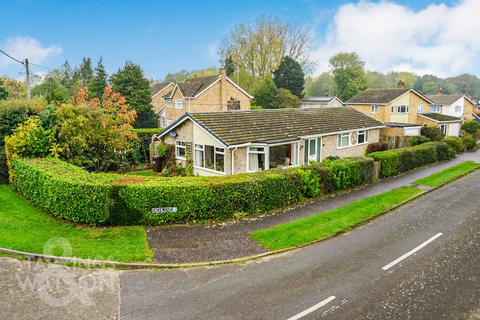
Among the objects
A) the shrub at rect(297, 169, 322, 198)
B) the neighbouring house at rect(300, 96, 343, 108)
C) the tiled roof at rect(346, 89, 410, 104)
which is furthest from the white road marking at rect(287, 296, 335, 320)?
the neighbouring house at rect(300, 96, 343, 108)

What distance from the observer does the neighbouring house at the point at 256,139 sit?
847 inches

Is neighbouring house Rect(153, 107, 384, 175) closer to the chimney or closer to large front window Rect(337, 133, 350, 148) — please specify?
large front window Rect(337, 133, 350, 148)

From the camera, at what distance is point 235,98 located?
4972 centimetres

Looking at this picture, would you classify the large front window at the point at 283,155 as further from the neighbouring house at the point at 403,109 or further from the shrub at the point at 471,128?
the shrub at the point at 471,128

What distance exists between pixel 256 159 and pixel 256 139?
46.9 inches

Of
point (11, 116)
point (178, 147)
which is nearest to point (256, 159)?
point (178, 147)

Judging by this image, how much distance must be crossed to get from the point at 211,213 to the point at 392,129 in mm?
25567

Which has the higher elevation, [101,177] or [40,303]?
[101,177]

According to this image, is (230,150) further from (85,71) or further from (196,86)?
(85,71)

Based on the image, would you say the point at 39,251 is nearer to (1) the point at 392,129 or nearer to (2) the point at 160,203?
(2) the point at 160,203

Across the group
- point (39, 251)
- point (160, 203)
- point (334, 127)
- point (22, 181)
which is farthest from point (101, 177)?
point (334, 127)

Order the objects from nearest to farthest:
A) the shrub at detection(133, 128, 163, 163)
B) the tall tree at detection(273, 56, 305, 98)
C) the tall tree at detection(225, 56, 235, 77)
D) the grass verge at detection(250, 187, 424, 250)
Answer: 1. the grass verge at detection(250, 187, 424, 250)
2. the shrub at detection(133, 128, 163, 163)
3. the tall tree at detection(273, 56, 305, 98)
4. the tall tree at detection(225, 56, 235, 77)

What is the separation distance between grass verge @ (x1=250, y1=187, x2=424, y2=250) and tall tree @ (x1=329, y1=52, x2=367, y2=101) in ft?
222

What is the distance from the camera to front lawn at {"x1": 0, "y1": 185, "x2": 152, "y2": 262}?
11562mm
